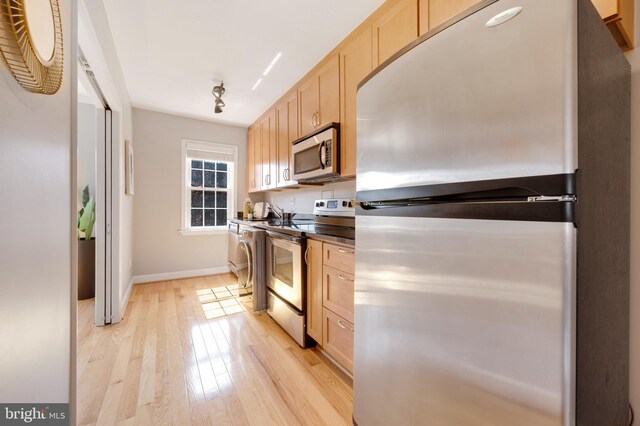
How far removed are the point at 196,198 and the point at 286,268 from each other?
2.55m

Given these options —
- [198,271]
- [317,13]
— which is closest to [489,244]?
[317,13]

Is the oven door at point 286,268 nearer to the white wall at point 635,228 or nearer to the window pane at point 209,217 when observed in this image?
the white wall at point 635,228

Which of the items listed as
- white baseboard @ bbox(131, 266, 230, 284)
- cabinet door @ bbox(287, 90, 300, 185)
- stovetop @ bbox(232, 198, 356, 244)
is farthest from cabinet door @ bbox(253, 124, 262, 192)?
white baseboard @ bbox(131, 266, 230, 284)

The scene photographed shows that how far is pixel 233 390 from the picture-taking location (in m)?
1.55

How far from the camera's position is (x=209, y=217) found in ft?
13.7

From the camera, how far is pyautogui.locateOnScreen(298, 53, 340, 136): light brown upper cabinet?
2.11 metres

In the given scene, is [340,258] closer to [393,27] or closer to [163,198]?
[393,27]

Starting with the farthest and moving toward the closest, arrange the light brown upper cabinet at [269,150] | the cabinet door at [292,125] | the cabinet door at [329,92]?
the light brown upper cabinet at [269,150], the cabinet door at [292,125], the cabinet door at [329,92]

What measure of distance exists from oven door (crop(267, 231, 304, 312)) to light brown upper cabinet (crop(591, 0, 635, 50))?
1735 mm

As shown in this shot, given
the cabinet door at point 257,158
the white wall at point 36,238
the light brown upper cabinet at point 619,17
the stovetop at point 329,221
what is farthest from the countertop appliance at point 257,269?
the light brown upper cabinet at point 619,17

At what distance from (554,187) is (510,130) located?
153 millimetres

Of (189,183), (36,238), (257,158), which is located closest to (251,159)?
(257,158)

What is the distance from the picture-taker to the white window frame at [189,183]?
3895 millimetres

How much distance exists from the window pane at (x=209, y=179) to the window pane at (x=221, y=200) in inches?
6.5
